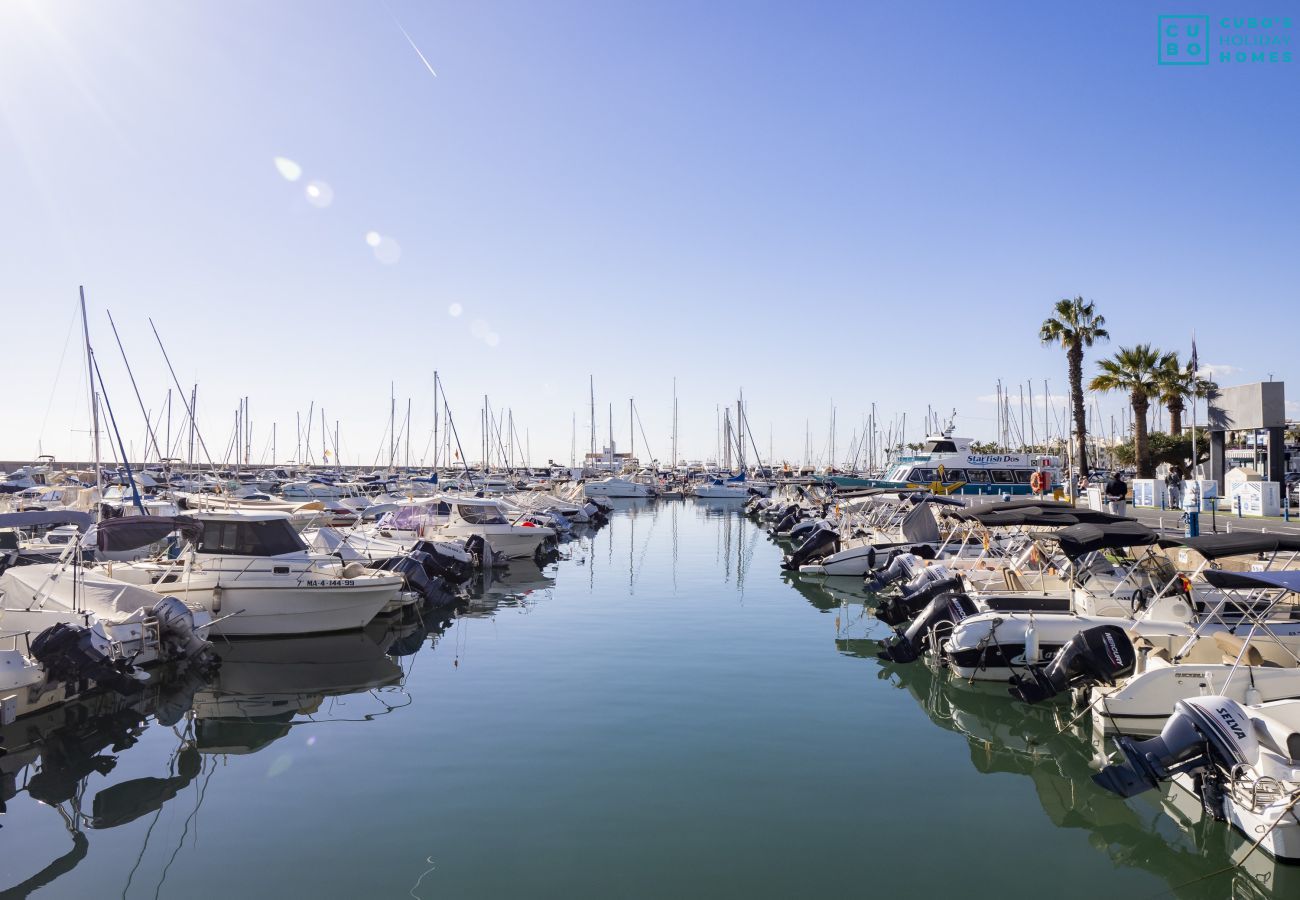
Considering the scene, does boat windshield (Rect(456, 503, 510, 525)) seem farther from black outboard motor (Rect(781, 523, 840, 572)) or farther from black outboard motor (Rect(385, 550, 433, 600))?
black outboard motor (Rect(781, 523, 840, 572))

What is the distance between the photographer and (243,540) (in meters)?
19.9

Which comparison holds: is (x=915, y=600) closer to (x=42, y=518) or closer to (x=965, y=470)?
(x=42, y=518)

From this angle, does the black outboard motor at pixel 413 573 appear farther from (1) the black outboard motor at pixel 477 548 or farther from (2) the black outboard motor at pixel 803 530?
(2) the black outboard motor at pixel 803 530

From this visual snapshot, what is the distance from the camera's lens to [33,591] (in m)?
16.5

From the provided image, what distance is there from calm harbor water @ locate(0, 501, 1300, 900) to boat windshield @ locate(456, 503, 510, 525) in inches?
656

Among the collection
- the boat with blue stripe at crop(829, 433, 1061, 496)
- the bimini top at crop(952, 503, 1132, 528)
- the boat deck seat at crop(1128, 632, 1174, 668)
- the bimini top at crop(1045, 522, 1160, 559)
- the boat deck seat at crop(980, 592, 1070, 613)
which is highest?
the boat with blue stripe at crop(829, 433, 1061, 496)

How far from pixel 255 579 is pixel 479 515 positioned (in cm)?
1674

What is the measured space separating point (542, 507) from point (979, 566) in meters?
34.5

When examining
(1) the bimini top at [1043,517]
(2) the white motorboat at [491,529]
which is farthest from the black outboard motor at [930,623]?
(2) the white motorboat at [491,529]

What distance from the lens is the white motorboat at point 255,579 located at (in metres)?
19.3

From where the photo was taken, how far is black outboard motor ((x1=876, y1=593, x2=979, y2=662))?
16578 millimetres

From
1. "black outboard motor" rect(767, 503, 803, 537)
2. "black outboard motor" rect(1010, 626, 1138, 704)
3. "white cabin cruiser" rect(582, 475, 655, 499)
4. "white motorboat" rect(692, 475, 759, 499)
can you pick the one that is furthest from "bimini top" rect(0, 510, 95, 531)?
"white motorboat" rect(692, 475, 759, 499)

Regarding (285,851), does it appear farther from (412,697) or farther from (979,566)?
(979,566)

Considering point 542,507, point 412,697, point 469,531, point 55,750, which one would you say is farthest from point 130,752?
point 542,507
